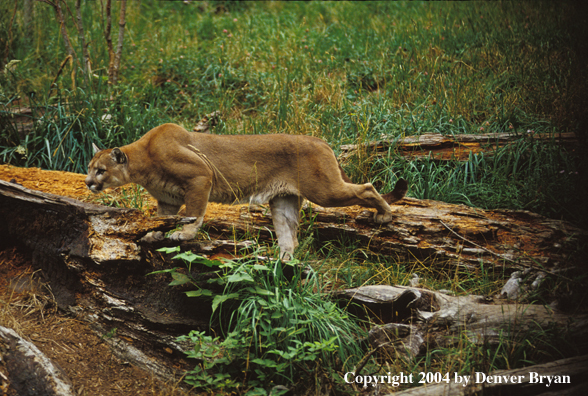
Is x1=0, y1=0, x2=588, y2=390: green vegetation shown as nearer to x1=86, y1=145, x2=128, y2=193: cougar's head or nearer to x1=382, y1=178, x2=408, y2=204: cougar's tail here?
x1=382, y1=178, x2=408, y2=204: cougar's tail

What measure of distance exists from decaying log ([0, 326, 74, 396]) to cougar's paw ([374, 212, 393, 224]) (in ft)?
10.7

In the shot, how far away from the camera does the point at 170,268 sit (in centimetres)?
386

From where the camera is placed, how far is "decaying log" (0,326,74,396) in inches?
118

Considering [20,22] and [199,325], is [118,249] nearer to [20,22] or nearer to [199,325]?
[199,325]

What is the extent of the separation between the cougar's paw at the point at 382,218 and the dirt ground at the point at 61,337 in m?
2.67

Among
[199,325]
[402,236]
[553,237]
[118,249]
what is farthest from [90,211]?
[553,237]

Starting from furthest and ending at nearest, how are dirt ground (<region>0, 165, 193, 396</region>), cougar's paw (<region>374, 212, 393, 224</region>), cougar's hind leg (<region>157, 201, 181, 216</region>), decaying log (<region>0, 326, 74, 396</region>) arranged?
cougar's hind leg (<region>157, 201, 181, 216</region>), cougar's paw (<region>374, 212, 393, 224</region>), dirt ground (<region>0, 165, 193, 396</region>), decaying log (<region>0, 326, 74, 396</region>)

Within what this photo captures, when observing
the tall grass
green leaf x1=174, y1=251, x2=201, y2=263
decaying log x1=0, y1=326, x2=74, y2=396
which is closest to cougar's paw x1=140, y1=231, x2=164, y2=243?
green leaf x1=174, y1=251, x2=201, y2=263

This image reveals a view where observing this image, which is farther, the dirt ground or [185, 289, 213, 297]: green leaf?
[185, 289, 213, 297]: green leaf

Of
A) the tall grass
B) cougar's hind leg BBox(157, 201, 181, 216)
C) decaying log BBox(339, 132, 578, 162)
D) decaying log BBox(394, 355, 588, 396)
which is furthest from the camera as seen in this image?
the tall grass

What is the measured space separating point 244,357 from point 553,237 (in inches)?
131

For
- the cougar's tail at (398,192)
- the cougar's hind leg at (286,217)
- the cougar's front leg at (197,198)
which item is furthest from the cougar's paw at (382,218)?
the cougar's front leg at (197,198)

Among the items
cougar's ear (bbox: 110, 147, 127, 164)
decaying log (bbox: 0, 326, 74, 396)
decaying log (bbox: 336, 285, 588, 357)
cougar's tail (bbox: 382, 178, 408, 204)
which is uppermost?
cougar's ear (bbox: 110, 147, 127, 164)

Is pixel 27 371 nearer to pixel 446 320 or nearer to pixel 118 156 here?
pixel 118 156
